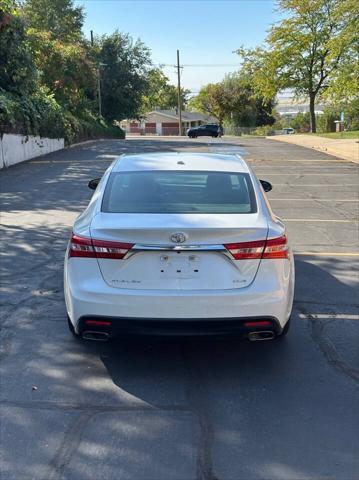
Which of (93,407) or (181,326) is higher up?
(181,326)

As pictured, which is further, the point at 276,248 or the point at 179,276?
the point at 276,248

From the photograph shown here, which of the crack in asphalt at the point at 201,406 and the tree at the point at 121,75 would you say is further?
the tree at the point at 121,75

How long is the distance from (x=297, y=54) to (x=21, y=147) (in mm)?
30564

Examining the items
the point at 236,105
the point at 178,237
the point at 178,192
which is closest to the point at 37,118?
the point at 178,192

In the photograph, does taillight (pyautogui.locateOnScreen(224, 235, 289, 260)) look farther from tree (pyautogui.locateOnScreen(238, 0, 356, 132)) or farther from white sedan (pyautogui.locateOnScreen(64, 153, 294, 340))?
tree (pyautogui.locateOnScreen(238, 0, 356, 132))

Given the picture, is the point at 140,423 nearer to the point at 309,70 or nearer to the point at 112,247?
the point at 112,247

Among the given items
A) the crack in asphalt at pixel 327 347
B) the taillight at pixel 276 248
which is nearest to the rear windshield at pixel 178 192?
the taillight at pixel 276 248

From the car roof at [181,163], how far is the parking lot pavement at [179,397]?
1524mm

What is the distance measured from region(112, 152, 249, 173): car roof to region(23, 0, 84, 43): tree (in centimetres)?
4139

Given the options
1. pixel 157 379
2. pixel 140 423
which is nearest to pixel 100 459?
pixel 140 423

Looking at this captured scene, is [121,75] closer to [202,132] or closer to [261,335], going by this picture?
[202,132]

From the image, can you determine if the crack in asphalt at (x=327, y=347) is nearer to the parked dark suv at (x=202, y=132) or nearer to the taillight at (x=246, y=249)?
the taillight at (x=246, y=249)

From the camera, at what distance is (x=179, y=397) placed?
12.0 ft

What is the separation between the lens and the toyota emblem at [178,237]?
368 centimetres
